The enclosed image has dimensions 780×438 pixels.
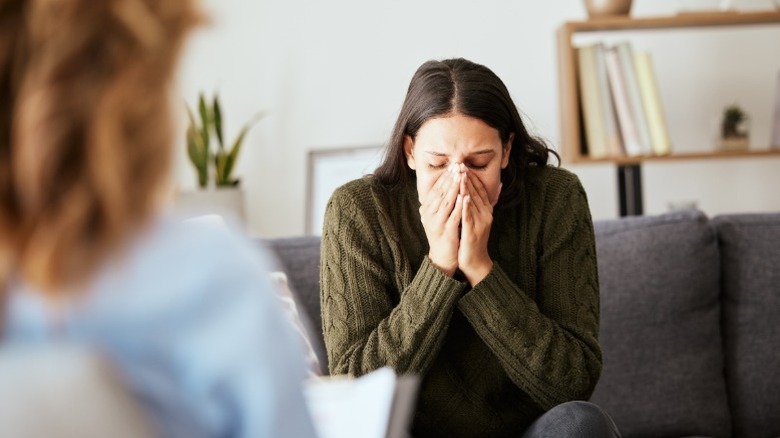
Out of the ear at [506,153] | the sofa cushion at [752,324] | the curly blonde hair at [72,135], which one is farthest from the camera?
the sofa cushion at [752,324]

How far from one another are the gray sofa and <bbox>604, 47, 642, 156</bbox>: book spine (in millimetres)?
680

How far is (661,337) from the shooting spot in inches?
78.1

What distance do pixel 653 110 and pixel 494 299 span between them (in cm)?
137

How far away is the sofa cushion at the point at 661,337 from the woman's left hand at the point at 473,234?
507 millimetres

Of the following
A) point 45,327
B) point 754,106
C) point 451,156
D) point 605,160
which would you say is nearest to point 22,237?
point 45,327

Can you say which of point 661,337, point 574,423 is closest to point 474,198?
point 574,423

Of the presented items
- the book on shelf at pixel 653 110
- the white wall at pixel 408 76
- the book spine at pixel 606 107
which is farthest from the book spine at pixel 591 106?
the white wall at pixel 408 76

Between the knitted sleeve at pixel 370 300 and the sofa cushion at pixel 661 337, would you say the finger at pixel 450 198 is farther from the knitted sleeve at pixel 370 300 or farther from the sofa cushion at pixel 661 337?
the sofa cushion at pixel 661 337

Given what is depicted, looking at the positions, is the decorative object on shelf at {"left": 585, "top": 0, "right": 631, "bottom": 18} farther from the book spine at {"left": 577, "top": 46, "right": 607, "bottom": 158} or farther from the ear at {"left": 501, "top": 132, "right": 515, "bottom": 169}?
the ear at {"left": 501, "top": 132, "right": 515, "bottom": 169}

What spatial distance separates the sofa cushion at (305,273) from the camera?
74.4 inches

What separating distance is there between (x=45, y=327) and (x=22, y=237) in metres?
0.05

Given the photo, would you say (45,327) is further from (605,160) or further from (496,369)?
(605,160)

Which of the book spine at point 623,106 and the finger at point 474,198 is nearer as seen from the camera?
the finger at point 474,198

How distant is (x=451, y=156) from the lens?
158cm
